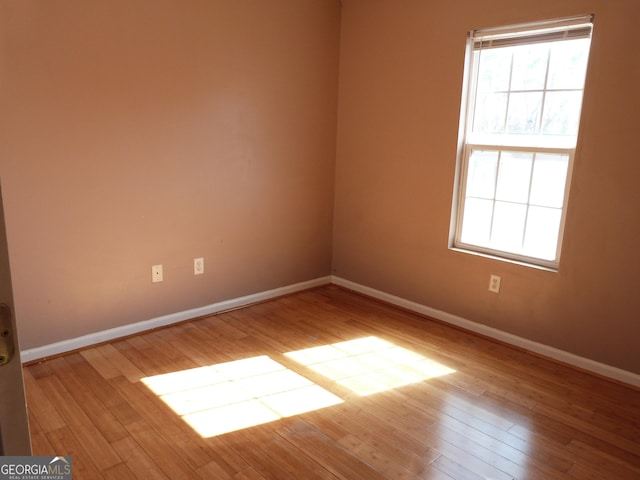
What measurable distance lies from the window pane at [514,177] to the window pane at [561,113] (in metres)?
0.20

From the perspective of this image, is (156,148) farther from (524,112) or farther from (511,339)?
(511,339)

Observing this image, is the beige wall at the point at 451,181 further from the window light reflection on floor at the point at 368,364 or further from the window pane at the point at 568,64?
the window light reflection on floor at the point at 368,364

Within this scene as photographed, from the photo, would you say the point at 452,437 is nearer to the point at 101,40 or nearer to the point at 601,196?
the point at 601,196

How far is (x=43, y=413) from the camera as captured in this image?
2.22 meters

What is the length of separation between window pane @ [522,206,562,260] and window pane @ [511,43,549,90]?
2.48ft

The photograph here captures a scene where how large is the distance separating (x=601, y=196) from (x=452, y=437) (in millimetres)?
1588

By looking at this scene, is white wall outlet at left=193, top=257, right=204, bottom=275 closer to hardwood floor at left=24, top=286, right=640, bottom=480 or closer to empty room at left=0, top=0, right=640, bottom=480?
empty room at left=0, top=0, right=640, bottom=480

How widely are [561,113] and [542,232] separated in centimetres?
72

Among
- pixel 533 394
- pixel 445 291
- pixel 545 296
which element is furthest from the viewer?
pixel 445 291

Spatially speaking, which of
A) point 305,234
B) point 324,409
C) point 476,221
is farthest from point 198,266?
point 476,221

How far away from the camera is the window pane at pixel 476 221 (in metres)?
3.24

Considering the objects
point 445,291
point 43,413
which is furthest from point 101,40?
point 445,291

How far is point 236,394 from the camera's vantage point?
2.45m

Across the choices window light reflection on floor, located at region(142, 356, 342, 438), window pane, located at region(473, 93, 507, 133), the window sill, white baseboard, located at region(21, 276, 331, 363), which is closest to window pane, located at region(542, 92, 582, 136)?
window pane, located at region(473, 93, 507, 133)
